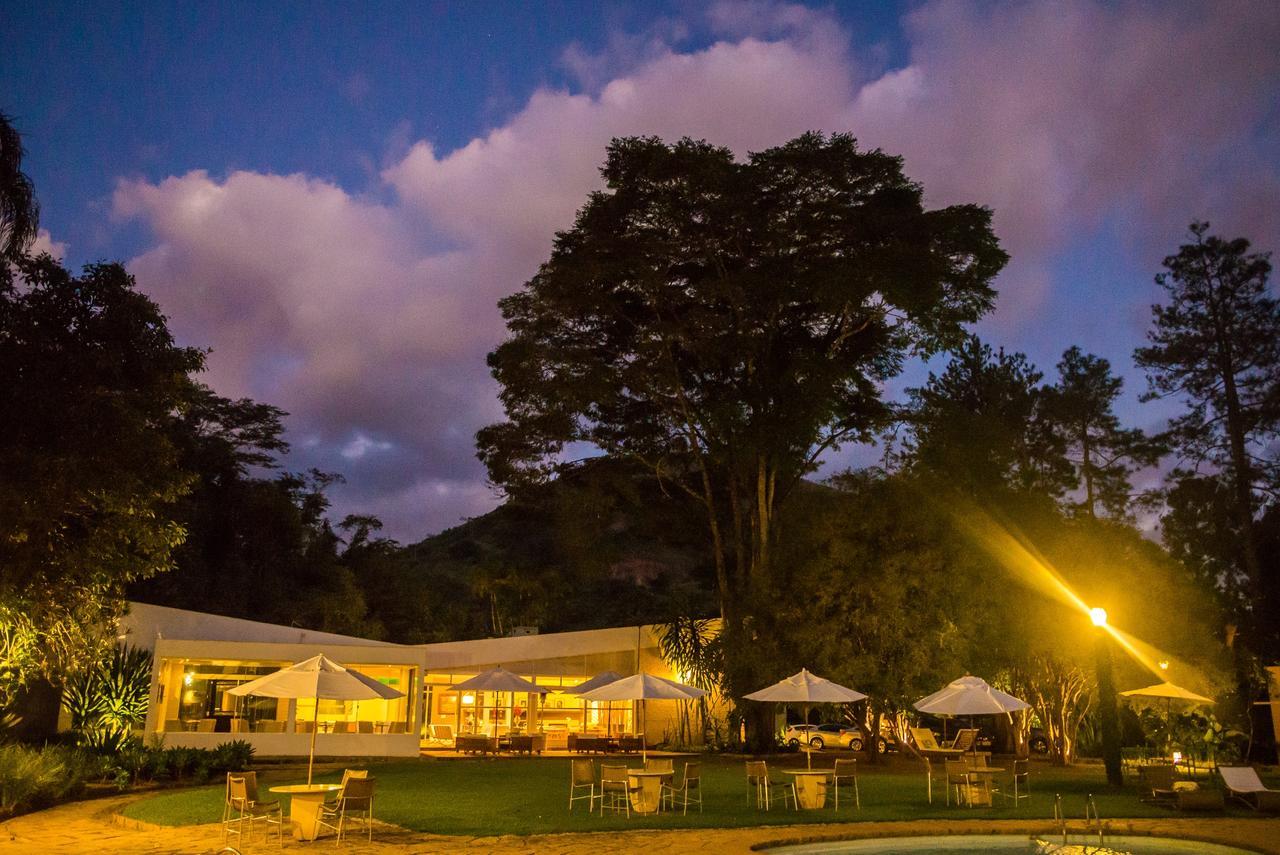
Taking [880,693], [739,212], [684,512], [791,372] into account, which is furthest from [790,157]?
[880,693]

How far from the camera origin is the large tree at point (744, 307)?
89.5ft

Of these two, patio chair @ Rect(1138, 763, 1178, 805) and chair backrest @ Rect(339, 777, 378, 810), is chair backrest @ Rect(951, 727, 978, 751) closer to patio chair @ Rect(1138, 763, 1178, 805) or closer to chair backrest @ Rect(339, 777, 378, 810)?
patio chair @ Rect(1138, 763, 1178, 805)

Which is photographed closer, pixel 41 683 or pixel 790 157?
pixel 41 683

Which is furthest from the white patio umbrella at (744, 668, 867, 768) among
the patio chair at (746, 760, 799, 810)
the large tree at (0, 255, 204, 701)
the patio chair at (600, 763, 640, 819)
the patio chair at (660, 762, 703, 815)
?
the large tree at (0, 255, 204, 701)

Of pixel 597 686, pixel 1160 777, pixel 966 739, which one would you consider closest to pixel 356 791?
pixel 597 686

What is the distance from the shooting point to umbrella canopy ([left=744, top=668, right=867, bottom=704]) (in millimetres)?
17094

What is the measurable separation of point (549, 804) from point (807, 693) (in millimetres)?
4605

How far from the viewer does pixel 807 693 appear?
17172mm

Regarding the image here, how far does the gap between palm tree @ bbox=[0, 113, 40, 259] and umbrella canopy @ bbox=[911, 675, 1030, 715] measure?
48.6ft

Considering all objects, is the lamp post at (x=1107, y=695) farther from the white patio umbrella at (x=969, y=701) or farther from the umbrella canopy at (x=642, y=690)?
the umbrella canopy at (x=642, y=690)

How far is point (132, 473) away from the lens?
51.1 feet

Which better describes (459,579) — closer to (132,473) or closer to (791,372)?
(791,372)

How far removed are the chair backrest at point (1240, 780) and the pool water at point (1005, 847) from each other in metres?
3.76

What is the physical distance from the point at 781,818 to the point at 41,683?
57.4ft
